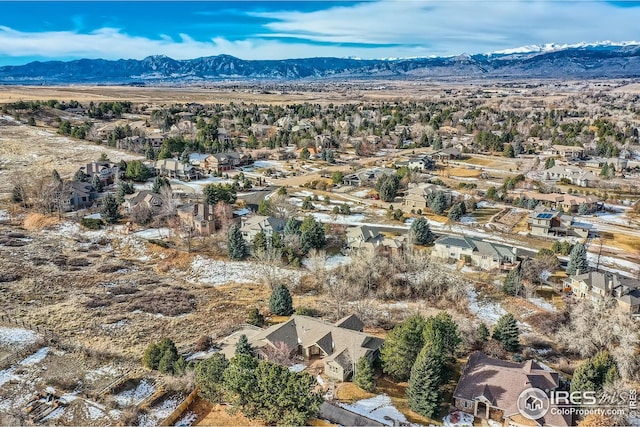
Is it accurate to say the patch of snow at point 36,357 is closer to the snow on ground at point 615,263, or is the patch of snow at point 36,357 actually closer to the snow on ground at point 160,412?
the snow on ground at point 160,412

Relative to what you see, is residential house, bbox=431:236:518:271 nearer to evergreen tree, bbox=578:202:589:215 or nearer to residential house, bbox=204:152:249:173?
evergreen tree, bbox=578:202:589:215

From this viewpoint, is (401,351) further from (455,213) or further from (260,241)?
(455,213)

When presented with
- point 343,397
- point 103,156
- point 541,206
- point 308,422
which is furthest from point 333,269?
point 103,156

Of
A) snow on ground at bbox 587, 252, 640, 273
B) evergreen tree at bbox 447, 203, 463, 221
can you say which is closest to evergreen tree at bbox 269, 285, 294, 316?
evergreen tree at bbox 447, 203, 463, 221

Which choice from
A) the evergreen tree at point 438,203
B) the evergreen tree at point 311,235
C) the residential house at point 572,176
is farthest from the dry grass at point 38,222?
the residential house at point 572,176

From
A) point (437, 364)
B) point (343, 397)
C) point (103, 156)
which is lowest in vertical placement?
point (343, 397)

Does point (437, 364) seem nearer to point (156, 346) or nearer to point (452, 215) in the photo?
point (156, 346)
